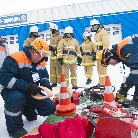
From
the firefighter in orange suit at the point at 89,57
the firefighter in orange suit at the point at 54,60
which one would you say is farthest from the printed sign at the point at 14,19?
the firefighter in orange suit at the point at 89,57

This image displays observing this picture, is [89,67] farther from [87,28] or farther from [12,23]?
[12,23]

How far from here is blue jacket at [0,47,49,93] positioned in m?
2.92

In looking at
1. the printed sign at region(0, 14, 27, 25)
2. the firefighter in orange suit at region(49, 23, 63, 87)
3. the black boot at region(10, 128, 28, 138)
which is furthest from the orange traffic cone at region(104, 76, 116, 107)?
the printed sign at region(0, 14, 27, 25)

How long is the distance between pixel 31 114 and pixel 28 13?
510 inches

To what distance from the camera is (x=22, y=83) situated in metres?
2.95

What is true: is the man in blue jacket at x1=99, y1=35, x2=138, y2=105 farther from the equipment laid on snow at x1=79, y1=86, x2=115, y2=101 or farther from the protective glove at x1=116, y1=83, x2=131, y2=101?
the equipment laid on snow at x1=79, y1=86, x2=115, y2=101

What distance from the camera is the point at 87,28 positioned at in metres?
14.5

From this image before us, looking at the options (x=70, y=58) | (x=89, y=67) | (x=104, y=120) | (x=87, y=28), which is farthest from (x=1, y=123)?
(x=87, y=28)

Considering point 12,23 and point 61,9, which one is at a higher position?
point 61,9

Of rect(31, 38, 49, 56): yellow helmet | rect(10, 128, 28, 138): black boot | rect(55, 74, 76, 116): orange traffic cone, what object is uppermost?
rect(31, 38, 49, 56): yellow helmet

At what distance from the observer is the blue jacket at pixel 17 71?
292cm

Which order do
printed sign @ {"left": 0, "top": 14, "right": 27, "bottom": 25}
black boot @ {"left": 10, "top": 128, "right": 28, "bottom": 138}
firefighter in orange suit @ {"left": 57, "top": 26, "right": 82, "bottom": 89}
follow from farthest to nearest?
printed sign @ {"left": 0, "top": 14, "right": 27, "bottom": 25} → firefighter in orange suit @ {"left": 57, "top": 26, "right": 82, "bottom": 89} → black boot @ {"left": 10, "top": 128, "right": 28, "bottom": 138}

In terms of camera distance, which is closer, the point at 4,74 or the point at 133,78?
the point at 4,74

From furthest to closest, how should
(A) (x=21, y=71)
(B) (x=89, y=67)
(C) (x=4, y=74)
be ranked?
(B) (x=89, y=67)
(A) (x=21, y=71)
(C) (x=4, y=74)
